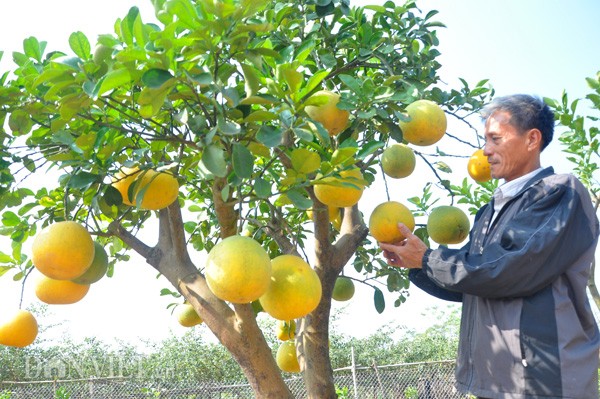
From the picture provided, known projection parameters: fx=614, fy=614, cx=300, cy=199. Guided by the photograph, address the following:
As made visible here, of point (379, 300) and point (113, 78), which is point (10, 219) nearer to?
point (113, 78)

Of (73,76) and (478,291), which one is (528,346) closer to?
(478,291)

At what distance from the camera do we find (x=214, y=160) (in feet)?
4.45

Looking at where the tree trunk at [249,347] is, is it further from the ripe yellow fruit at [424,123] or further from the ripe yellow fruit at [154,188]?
the ripe yellow fruit at [424,123]

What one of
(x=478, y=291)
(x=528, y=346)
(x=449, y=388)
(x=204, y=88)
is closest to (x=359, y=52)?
(x=204, y=88)

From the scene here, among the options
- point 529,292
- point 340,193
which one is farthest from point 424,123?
point 529,292

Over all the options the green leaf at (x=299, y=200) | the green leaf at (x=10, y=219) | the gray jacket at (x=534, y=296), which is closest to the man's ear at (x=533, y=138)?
the gray jacket at (x=534, y=296)

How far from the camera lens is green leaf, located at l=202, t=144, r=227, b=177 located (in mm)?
1338

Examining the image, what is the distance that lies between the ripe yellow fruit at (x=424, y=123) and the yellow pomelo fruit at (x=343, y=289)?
3.01ft

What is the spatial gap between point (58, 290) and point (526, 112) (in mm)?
1563

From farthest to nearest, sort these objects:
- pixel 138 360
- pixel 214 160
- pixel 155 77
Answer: pixel 138 360, pixel 214 160, pixel 155 77

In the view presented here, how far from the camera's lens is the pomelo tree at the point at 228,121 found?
136 cm

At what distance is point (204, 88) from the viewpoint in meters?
1.43

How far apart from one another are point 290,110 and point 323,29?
0.64 metres

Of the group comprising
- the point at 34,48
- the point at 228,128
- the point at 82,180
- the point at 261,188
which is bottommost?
the point at 261,188
